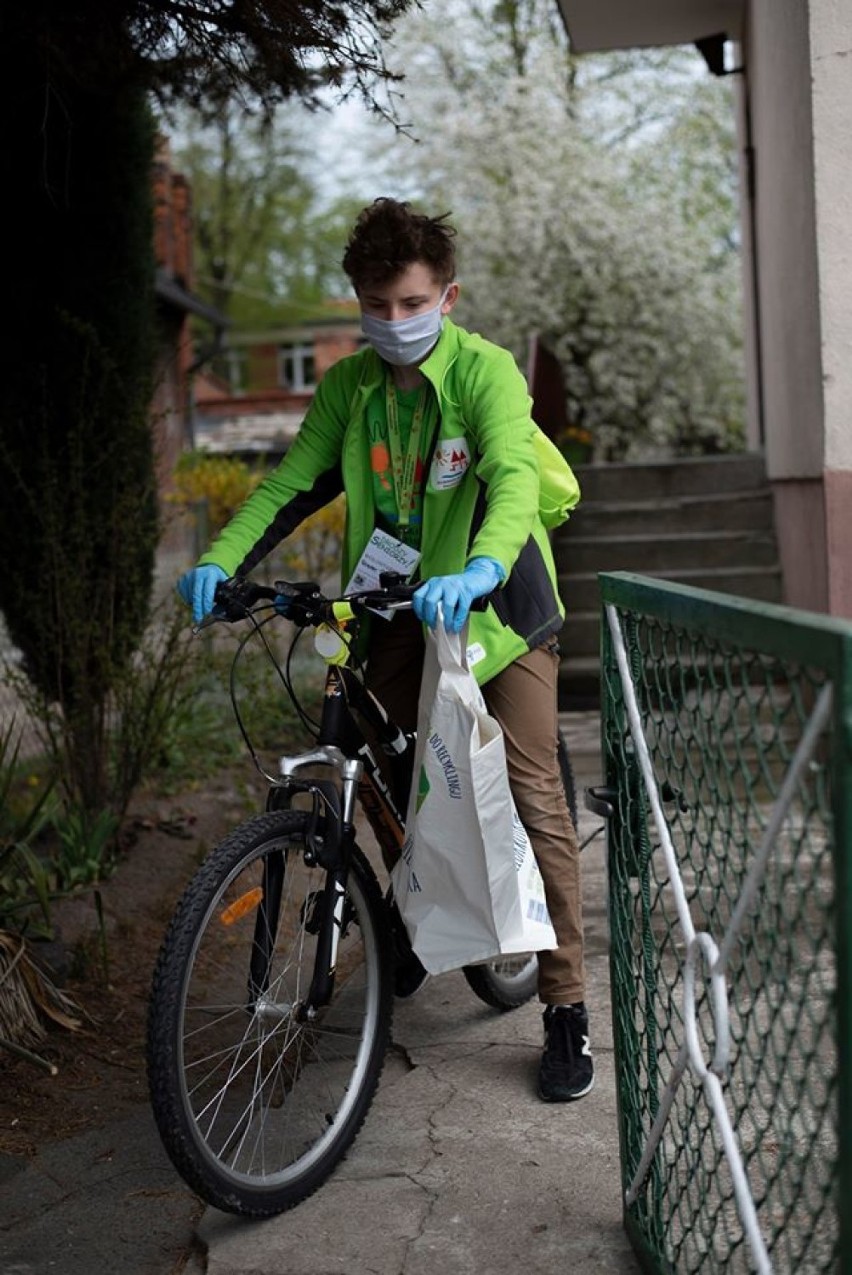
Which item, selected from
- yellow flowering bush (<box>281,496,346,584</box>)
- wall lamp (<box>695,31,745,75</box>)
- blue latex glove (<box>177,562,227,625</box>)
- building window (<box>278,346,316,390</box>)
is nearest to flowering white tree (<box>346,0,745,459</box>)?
wall lamp (<box>695,31,745,75</box>)

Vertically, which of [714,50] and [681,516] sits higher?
[714,50]

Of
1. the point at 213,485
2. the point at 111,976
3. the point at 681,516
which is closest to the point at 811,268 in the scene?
the point at 111,976

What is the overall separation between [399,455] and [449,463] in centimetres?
15

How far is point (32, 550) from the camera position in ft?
19.5

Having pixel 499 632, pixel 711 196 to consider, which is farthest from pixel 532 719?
pixel 711 196

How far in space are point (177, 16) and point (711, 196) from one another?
72.0 ft

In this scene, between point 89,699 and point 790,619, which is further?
point 89,699

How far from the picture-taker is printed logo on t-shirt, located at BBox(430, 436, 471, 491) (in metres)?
3.39

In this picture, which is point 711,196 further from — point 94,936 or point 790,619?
point 790,619

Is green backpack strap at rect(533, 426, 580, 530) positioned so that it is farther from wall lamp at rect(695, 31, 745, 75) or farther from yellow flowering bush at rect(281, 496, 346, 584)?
wall lamp at rect(695, 31, 745, 75)

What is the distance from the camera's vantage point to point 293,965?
3.17 m

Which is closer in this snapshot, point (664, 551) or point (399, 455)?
point (399, 455)

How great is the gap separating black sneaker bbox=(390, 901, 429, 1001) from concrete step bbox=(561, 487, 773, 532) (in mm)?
6533

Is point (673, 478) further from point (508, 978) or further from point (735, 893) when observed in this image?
point (735, 893)
